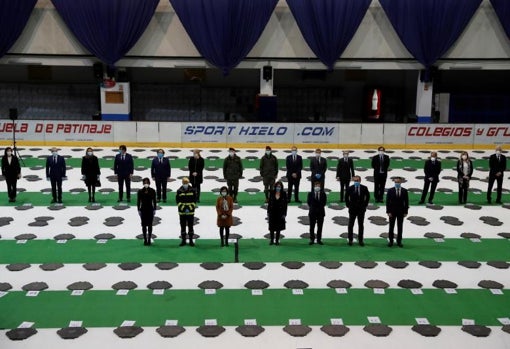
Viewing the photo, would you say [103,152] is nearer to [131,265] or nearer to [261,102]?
[261,102]

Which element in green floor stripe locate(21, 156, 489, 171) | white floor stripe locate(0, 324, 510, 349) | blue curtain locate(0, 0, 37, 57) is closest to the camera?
white floor stripe locate(0, 324, 510, 349)

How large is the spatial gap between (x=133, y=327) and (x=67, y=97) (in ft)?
73.2

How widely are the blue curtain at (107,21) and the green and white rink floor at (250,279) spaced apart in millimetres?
9813

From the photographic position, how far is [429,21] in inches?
997

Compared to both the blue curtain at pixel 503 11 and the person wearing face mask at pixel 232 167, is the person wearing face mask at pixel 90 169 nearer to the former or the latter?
the person wearing face mask at pixel 232 167

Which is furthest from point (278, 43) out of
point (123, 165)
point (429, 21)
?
point (123, 165)

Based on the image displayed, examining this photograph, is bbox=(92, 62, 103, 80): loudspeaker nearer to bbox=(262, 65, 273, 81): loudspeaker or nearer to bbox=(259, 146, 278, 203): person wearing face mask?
bbox=(262, 65, 273, 81): loudspeaker

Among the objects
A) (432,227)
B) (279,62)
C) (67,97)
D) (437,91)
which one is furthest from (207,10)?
(432,227)

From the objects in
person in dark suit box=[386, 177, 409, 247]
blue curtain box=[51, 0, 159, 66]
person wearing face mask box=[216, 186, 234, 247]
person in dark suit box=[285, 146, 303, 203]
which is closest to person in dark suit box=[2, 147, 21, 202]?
person wearing face mask box=[216, 186, 234, 247]

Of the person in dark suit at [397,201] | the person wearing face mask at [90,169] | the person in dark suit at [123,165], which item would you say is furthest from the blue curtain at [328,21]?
the person in dark suit at [397,201]

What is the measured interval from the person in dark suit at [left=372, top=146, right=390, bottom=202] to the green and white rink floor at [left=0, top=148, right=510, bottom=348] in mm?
764

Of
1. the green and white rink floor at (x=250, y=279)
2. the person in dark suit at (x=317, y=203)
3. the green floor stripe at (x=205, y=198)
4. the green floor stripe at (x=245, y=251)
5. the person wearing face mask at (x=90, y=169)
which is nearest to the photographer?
the green and white rink floor at (x=250, y=279)

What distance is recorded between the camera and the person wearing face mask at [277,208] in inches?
517

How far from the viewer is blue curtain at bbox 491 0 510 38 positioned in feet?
82.5
